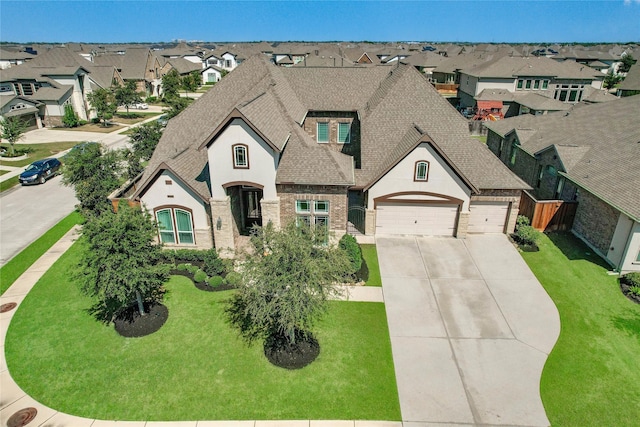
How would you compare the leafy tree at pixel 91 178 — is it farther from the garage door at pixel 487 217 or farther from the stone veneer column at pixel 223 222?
the garage door at pixel 487 217

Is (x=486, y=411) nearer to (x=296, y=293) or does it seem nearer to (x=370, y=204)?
(x=296, y=293)

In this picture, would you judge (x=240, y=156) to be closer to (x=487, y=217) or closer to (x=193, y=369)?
(x=193, y=369)

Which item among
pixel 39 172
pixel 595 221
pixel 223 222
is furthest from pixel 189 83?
pixel 595 221

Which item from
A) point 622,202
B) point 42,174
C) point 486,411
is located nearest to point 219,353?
point 486,411

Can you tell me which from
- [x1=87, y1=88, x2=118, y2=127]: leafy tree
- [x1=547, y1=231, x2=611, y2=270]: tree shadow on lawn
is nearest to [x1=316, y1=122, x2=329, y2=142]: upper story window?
[x1=547, y1=231, x2=611, y2=270]: tree shadow on lawn

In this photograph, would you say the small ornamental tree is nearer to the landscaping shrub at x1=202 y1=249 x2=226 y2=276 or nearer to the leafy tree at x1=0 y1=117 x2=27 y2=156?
the landscaping shrub at x1=202 y1=249 x2=226 y2=276

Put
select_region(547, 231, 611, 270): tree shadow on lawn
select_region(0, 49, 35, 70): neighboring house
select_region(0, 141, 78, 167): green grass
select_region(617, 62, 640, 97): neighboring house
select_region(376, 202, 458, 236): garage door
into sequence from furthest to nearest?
select_region(0, 49, 35, 70): neighboring house < select_region(617, 62, 640, 97): neighboring house < select_region(0, 141, 78, 167): green grass < select_region(376, 202, 458, 236): garage door < select_region(547, 231, 611, 270): tree shadow on lawn
